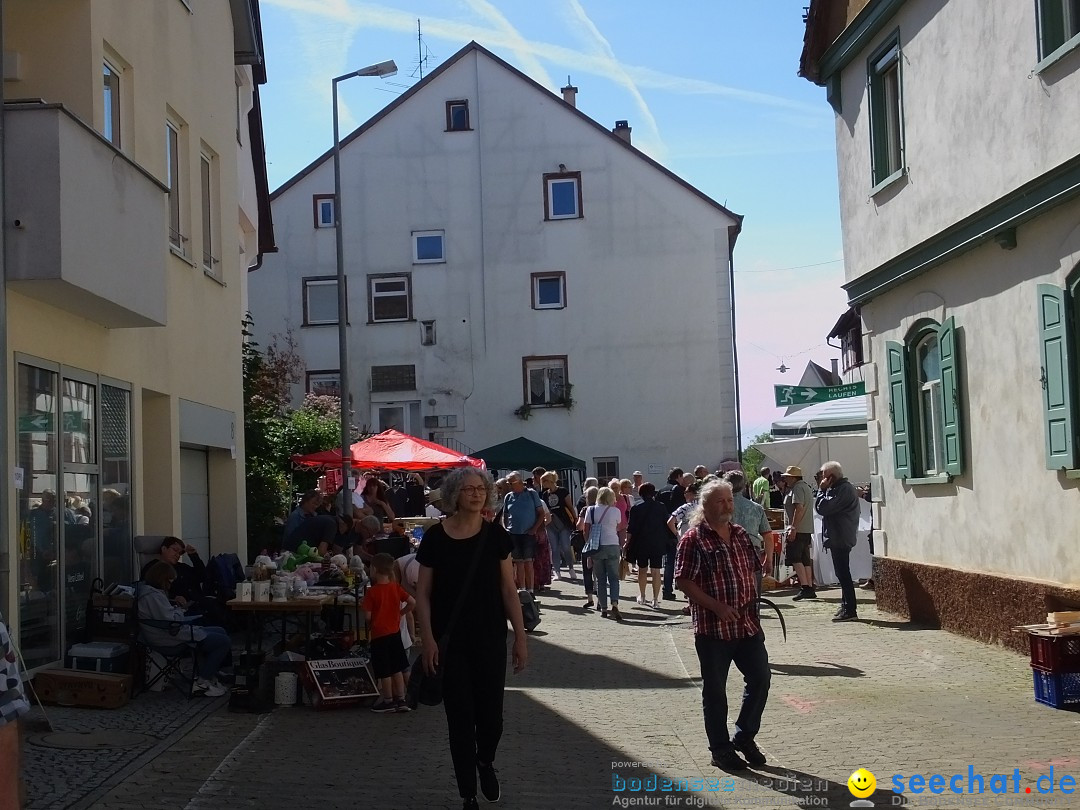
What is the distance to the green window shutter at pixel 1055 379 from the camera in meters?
11.7

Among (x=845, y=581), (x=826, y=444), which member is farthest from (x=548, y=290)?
(x=845, y=581)

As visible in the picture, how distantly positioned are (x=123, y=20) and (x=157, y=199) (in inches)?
72.2

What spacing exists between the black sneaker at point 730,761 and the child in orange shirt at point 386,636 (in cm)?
347

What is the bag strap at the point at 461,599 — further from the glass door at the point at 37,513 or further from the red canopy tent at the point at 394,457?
the red canopy tent at the point at 394,457

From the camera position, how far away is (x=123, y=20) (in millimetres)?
13781

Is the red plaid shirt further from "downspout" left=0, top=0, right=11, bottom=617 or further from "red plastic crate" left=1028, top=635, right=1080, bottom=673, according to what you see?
"downspout" left=0, top=0, right=11, bottom=617

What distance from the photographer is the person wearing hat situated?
1977 cm

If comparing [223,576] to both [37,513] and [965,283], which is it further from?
[965,283]

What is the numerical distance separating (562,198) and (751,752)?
102 ft

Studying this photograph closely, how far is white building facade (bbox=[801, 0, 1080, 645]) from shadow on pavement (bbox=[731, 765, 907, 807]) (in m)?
4.37

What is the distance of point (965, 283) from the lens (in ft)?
46.6

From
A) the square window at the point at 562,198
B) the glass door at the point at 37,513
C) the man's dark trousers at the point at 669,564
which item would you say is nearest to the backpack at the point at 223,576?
the glass door at the point at 37,513

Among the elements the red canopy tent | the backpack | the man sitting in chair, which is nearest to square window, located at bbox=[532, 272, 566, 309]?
the red canopy tent

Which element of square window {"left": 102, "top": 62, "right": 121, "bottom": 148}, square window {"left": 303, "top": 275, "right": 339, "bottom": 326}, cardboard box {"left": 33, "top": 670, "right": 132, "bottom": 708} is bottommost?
cardboard box {"left": 33, "top": 670, "right": 132, "bottom": 708}
